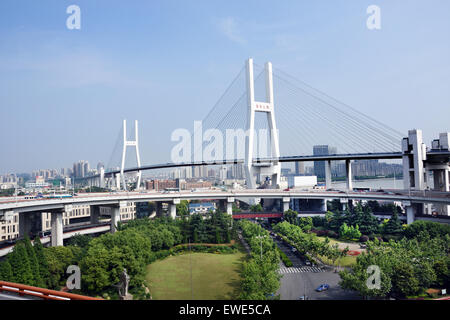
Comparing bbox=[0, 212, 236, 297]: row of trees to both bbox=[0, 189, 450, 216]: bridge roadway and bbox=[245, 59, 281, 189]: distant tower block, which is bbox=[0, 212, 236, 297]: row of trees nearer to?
bbox=[0, 189, 450, 216]: bridge roadway

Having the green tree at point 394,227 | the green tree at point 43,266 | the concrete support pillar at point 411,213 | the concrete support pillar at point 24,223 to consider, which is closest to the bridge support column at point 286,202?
the green tree at point 394,227

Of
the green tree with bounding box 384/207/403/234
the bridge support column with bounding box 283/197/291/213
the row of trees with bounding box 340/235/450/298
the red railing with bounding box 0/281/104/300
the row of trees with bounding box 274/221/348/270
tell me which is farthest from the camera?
the bridge support column with bounding box 283/197/291/213

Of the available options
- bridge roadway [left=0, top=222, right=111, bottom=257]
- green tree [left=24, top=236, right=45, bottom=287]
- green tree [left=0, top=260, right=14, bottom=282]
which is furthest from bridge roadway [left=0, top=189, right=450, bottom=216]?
green tree [left=0, top=260, right=14, bottom=282]

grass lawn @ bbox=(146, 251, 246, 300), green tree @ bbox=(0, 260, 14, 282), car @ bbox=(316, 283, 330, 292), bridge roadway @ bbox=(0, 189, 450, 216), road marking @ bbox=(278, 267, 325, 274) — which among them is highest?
bridge roadway @ bbox=(0, 189, 450, 216)

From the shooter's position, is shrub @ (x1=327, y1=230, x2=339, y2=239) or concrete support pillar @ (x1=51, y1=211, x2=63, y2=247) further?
shrub @ (x1=327, y1=230, x2=339, y2=239)

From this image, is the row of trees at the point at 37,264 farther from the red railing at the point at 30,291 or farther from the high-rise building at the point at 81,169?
the high-rise building at the point at 81,169

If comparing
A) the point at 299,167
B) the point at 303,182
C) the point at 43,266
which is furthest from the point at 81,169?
the point at 43,266

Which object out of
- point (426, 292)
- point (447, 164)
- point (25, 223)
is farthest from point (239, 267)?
point (447, 164)
